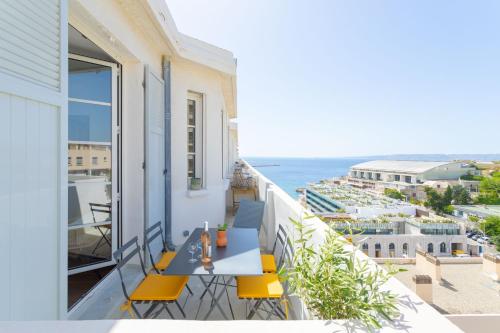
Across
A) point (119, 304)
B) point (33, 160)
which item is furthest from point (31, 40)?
point (119, 304)

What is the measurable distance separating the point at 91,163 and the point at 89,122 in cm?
49

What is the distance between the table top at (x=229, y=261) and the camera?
1967 mm

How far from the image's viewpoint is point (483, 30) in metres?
21.7

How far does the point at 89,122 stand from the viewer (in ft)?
9.55

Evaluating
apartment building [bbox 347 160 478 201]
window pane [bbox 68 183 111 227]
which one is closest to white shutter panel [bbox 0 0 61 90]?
window pane [bbox 68 183 111 227]

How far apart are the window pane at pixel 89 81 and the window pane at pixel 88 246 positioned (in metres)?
1.56

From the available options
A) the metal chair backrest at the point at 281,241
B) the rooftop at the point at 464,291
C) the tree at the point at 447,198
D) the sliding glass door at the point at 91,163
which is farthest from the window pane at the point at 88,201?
the tree at the point at 447,198

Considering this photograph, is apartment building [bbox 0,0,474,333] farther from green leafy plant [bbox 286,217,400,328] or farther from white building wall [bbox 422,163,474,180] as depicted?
white building wall [bbox 422,163,474,180]

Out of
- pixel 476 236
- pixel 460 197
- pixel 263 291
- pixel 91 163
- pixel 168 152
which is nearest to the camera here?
pixel 263 291

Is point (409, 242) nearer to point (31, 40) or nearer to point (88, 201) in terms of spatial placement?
point (88, 201)

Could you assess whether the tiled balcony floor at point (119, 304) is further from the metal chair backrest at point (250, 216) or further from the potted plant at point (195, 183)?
the potted plant at point (195, 183)

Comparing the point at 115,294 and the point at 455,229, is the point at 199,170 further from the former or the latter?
the point at 455,229

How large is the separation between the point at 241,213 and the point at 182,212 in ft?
3.33

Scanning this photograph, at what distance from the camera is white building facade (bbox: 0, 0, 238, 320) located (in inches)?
50.2
